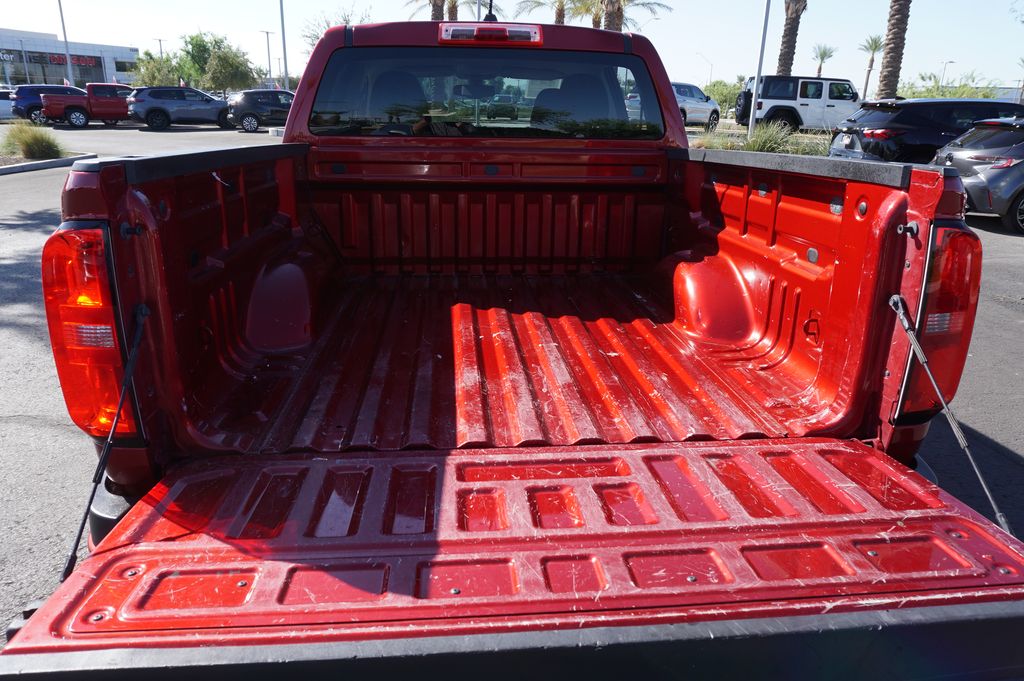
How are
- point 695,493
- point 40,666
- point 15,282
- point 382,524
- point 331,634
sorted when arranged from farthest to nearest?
point 15,282 → point 695,493 → point 382,524 → point 331,634 → point 40,666

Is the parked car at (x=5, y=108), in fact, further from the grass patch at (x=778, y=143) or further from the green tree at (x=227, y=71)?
the grass patch at (x=778, y=143)

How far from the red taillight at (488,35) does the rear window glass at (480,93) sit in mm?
70

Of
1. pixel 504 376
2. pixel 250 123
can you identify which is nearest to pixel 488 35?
pixel 504 376

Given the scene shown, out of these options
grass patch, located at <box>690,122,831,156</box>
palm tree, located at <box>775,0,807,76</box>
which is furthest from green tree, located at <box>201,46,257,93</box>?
grass patch, located at <box>690,122,831,156</box>

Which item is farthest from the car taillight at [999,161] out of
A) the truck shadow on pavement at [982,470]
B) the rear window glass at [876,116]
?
the truck shadow on pavement at [982,470]

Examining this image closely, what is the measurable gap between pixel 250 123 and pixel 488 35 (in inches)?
1113

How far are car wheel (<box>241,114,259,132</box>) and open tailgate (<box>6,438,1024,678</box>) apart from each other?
2986 centimetres

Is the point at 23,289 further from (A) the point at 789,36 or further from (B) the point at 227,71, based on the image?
(B) the point at 227,71

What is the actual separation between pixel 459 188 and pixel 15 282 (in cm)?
568

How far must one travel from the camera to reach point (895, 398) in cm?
221

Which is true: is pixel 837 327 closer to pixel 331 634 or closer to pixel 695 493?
pixel 695 493

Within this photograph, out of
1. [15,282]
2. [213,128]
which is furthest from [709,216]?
[213,128]

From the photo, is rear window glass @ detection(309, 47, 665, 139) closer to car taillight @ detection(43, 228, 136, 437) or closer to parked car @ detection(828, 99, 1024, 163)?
car taillight @ detection(43, 228, 136, 437)

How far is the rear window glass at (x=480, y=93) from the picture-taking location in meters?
3.95
